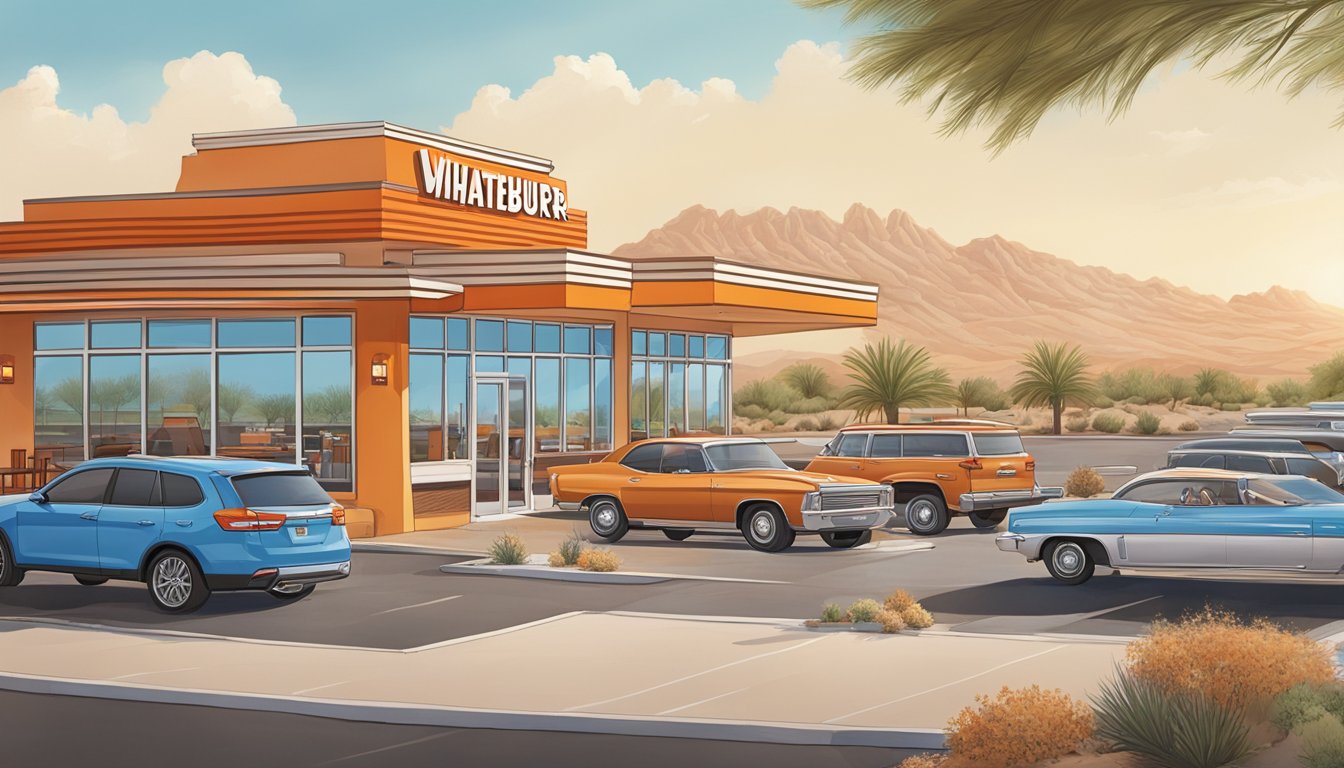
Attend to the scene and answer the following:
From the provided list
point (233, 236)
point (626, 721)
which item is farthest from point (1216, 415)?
point (626, 721)

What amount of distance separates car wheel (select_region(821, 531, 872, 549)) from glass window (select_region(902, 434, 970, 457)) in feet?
8.09

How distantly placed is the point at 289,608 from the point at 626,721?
7.30 m

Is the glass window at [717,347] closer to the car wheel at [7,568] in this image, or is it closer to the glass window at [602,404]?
the glass window at [602,404]

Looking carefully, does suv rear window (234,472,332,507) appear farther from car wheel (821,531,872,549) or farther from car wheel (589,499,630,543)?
car wheel (821,531,872,549)

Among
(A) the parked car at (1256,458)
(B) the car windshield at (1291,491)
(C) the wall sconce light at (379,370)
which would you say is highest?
(C) the wall sconce light at (379,370)

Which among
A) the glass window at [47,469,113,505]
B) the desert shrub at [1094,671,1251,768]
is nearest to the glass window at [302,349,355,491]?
the glass window at [47,469,113,505]

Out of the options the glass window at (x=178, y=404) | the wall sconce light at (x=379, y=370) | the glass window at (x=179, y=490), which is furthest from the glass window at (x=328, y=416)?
the glass window at (x=179, y=490)

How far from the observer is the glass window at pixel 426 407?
25.7 meters

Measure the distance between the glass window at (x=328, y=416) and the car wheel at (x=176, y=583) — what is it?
885 centimetres

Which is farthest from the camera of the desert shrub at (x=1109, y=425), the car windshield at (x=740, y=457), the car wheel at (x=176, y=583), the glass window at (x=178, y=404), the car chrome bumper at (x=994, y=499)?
the desert shrub at (x=1109, y=425)

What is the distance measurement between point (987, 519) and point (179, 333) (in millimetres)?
14234

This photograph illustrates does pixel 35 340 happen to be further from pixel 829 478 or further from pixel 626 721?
pixel 626 721

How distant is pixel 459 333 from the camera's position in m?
27.0

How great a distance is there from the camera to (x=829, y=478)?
866 inches
